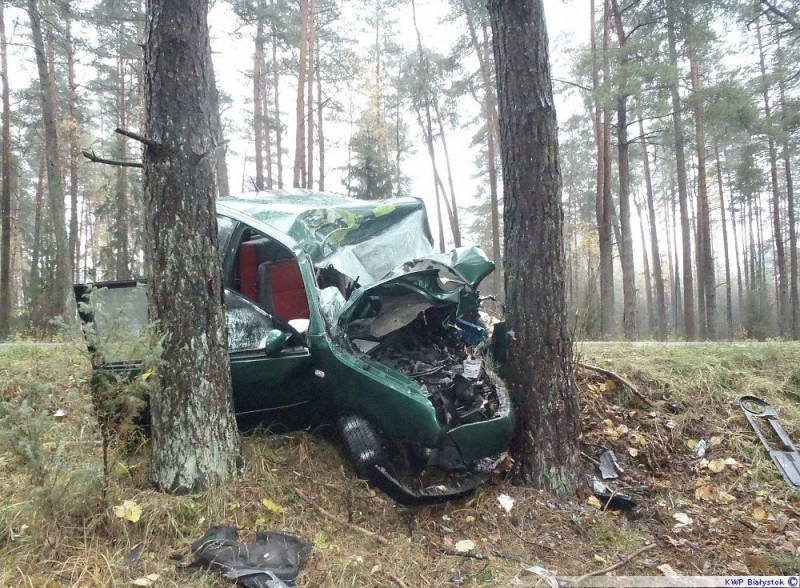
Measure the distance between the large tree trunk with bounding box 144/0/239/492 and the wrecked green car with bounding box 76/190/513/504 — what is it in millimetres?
344

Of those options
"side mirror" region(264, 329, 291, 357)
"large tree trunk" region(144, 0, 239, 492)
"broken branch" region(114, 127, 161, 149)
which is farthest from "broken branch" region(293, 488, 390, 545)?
"broken branch" region(114, 127, 161, 149)

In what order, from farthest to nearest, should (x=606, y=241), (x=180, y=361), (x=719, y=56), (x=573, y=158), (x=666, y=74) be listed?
1. (x=573, y=158)
2. (x=719, y=56)
3. (x=606, y=241)
4. (x=666, y=74)
5. (x=180, y=361)

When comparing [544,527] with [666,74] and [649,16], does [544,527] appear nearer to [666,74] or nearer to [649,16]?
[666,74]

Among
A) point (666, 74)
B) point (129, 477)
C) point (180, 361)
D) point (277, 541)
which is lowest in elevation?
point (277, 541)

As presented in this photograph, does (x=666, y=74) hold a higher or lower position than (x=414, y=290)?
higher

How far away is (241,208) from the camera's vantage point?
4.92 meters

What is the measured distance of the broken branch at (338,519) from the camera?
3.21 metres

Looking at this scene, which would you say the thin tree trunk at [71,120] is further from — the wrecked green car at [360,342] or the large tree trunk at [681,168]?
the large tree trunk at [681,168]

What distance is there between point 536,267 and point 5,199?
14.5 m

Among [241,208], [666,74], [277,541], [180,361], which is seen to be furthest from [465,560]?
[666,74]

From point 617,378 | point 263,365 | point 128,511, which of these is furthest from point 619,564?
point 128,511

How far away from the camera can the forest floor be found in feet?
8.73

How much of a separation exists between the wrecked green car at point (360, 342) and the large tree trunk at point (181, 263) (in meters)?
0.34

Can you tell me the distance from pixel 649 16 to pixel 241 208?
11924 millimetres
